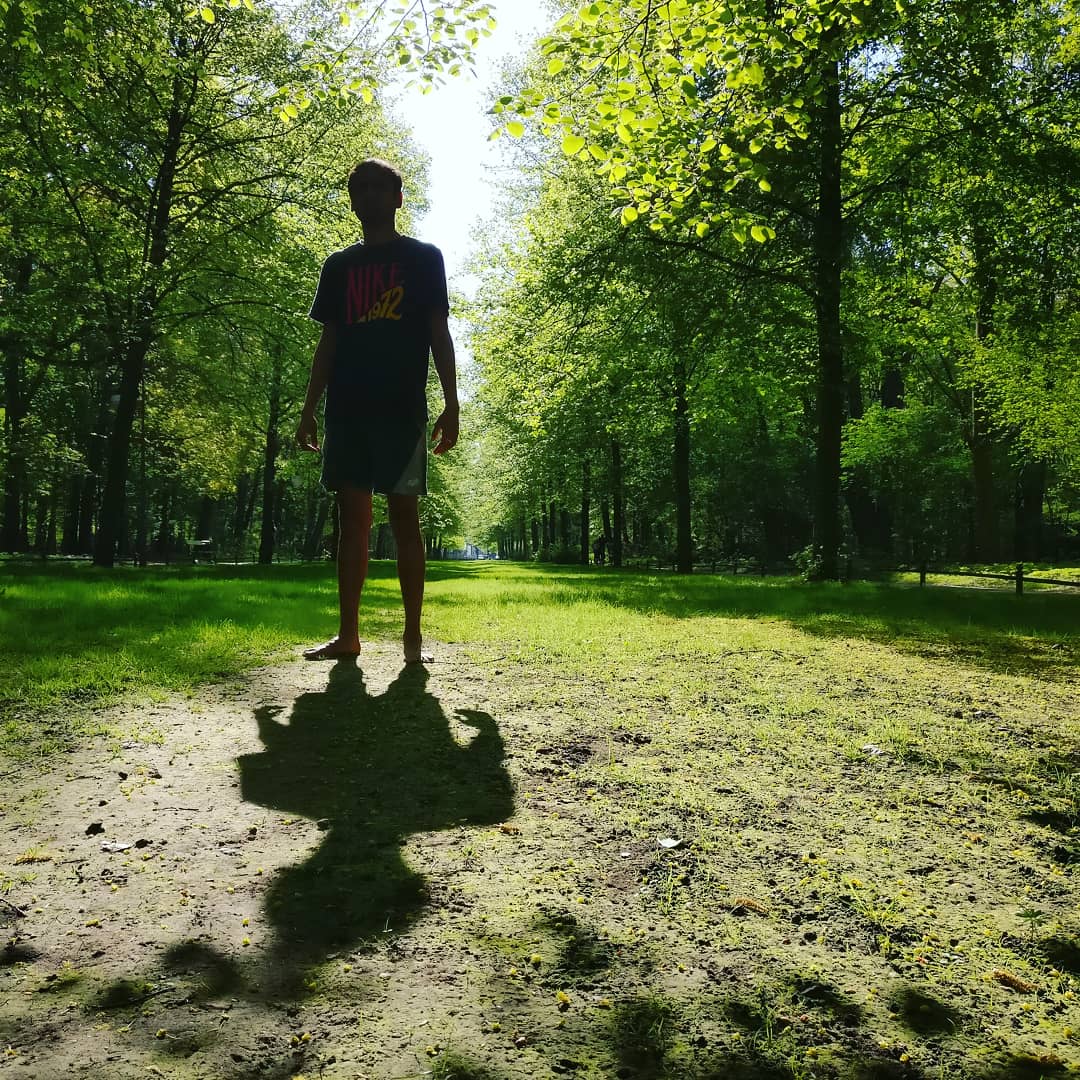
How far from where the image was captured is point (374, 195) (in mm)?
4219

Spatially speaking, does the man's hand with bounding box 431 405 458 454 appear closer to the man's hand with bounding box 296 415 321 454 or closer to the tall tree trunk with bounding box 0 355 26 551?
the man's hand with bounding box 296 415 321 454

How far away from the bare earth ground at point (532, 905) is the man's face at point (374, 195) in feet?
9.94

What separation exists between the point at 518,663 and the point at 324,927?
2989 mm

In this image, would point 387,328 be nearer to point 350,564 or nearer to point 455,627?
point 350,564

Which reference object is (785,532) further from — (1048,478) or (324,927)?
(324,927)

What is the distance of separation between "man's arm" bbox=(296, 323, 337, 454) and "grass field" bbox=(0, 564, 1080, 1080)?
1473 millimetres

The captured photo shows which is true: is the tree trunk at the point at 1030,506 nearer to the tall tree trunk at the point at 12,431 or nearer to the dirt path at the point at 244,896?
the dirt path at the point at 244,896

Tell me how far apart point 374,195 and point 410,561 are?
2219 mm

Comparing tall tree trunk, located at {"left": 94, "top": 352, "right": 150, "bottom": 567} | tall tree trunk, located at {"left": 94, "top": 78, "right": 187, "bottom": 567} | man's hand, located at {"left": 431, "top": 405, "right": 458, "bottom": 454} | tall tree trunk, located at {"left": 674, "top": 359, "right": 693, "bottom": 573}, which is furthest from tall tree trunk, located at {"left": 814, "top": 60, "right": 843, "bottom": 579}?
tall tree trunk, located at {"left": 94, "top": 352, "right": 150, "bottom": 567}

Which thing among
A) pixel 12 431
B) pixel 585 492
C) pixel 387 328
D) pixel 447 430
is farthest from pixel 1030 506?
pixel 12 431

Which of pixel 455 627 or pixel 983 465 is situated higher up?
pixel 983 465

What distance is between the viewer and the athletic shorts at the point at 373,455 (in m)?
4.20

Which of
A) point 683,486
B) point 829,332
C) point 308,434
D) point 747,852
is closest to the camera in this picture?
point 747,852

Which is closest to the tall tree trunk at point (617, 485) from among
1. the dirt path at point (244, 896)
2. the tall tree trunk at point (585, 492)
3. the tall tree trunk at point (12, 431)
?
the tall tree trunk at point (585, 492)
